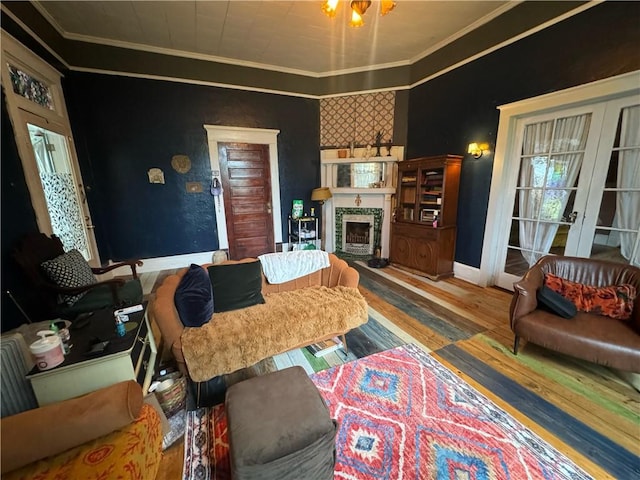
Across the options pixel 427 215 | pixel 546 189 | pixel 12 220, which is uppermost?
pixel 546 189

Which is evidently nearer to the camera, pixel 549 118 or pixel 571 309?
pixel 571 309

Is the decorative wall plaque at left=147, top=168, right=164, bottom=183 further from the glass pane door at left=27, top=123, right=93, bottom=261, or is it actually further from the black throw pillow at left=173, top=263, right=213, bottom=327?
the black throw pillow at left=173, top=263, right=213, bottom=327

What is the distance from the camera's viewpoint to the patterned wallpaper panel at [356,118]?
4.45m

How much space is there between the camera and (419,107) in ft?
13.6

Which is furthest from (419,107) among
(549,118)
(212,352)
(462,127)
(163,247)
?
(163,247)

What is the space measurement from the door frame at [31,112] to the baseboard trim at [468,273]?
5.03 m

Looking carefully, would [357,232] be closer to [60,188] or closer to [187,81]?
[187,81]

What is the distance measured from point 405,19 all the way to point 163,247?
482 centimetres

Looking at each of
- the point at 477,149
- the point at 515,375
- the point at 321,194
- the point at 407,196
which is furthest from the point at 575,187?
the point at 321,194

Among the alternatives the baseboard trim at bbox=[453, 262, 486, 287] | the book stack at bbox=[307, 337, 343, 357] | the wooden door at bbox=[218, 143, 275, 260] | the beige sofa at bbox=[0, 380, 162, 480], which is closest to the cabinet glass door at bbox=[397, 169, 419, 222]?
the baseboard trim at bbox=[453, 262, 486, 287]

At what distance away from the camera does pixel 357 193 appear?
15.6ft

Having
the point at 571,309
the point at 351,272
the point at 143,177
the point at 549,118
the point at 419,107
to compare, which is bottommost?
the point at 571,309

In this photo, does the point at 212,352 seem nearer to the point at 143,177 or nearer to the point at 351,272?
the point at 351,272

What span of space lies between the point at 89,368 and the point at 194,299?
66 centimetres
